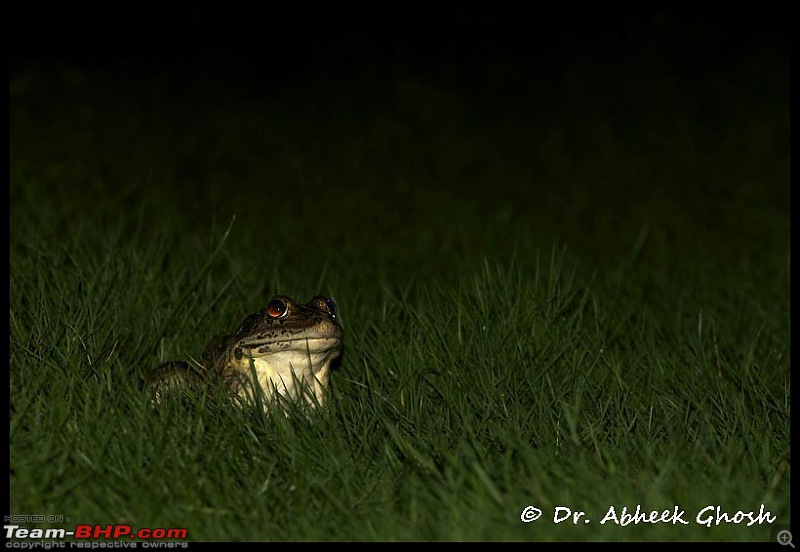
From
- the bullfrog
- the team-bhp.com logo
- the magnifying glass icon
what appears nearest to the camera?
the magnifying glass icon

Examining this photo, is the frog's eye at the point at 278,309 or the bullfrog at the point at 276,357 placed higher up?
the frog's eye at the point at 278,309

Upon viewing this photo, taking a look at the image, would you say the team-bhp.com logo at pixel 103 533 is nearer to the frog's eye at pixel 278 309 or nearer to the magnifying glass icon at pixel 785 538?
the frog's eye at pixel 278 309

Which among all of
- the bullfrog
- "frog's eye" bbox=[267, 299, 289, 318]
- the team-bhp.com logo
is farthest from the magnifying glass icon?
"frog's eye" bbox=[267, 299, 289, 318]

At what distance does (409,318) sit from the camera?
5090 millimetres

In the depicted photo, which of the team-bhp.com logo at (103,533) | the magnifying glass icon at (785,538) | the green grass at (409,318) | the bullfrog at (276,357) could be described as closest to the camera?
the magnifying glass icon at (785,538)

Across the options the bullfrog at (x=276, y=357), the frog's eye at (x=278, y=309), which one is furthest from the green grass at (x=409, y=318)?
the frog's eye at (x=278, y=309)

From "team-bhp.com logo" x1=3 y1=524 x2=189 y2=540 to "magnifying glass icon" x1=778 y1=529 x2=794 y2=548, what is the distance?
199cm

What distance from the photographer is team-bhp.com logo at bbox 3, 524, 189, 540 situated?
337 centimetres

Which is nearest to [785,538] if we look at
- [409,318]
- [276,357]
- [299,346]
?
[299,346]

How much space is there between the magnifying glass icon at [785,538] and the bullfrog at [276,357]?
6.18 ft

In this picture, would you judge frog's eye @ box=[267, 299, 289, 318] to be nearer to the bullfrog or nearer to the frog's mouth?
the bullfrog

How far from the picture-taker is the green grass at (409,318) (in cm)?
351

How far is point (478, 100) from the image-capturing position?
11078 mm

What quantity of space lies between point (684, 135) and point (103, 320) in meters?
6.83
